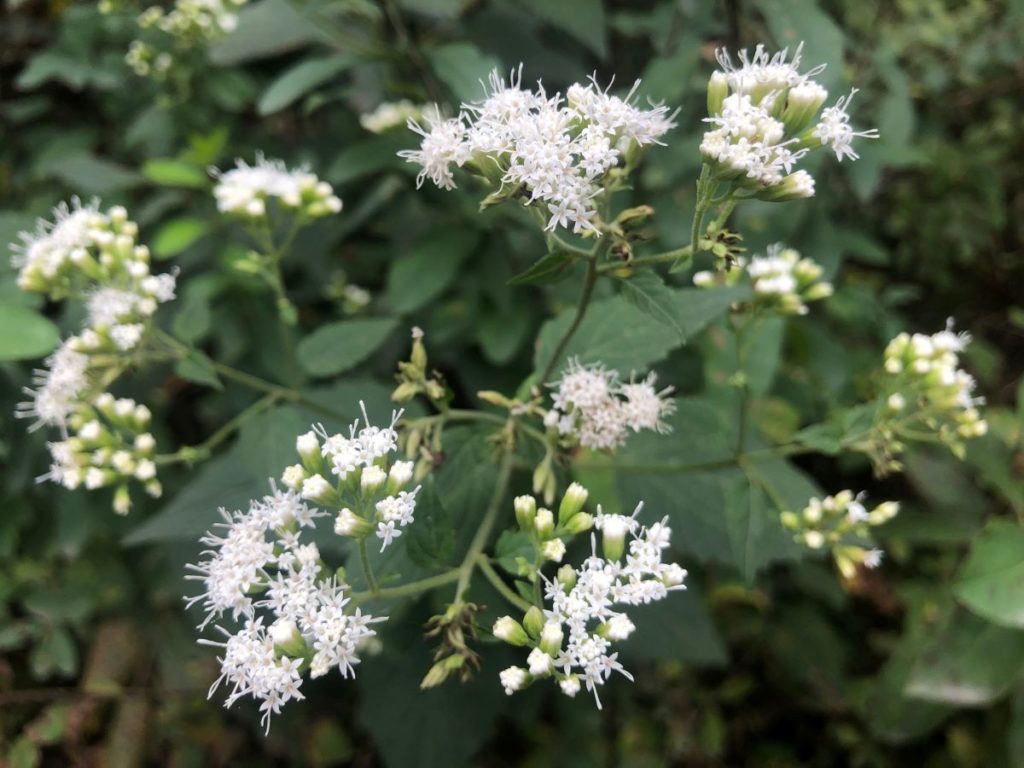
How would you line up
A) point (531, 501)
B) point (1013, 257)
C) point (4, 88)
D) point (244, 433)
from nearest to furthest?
point (531, 501), point (244, 433), point (4, 88), point (1013, 257)

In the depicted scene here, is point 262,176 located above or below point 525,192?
below

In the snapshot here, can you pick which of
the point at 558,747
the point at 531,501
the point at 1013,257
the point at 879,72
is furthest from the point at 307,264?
the point at 1013,257

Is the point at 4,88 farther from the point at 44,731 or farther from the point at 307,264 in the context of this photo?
the point at 44,731

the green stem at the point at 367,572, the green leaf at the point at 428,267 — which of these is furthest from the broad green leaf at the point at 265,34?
the green stem at the point at 367,572

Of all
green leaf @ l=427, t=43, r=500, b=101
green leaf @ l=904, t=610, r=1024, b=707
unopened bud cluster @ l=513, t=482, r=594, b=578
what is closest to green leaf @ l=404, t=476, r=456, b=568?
unopened bud cluster @ l=513, t=482, r=594, b=578

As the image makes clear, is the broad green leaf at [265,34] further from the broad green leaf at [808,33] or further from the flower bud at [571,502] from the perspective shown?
the flower bud at [571,502]

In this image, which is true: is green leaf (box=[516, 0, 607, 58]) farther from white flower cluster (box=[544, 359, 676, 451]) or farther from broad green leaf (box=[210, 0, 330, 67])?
white flower cluster (box=[544, 359, 676, 451])
